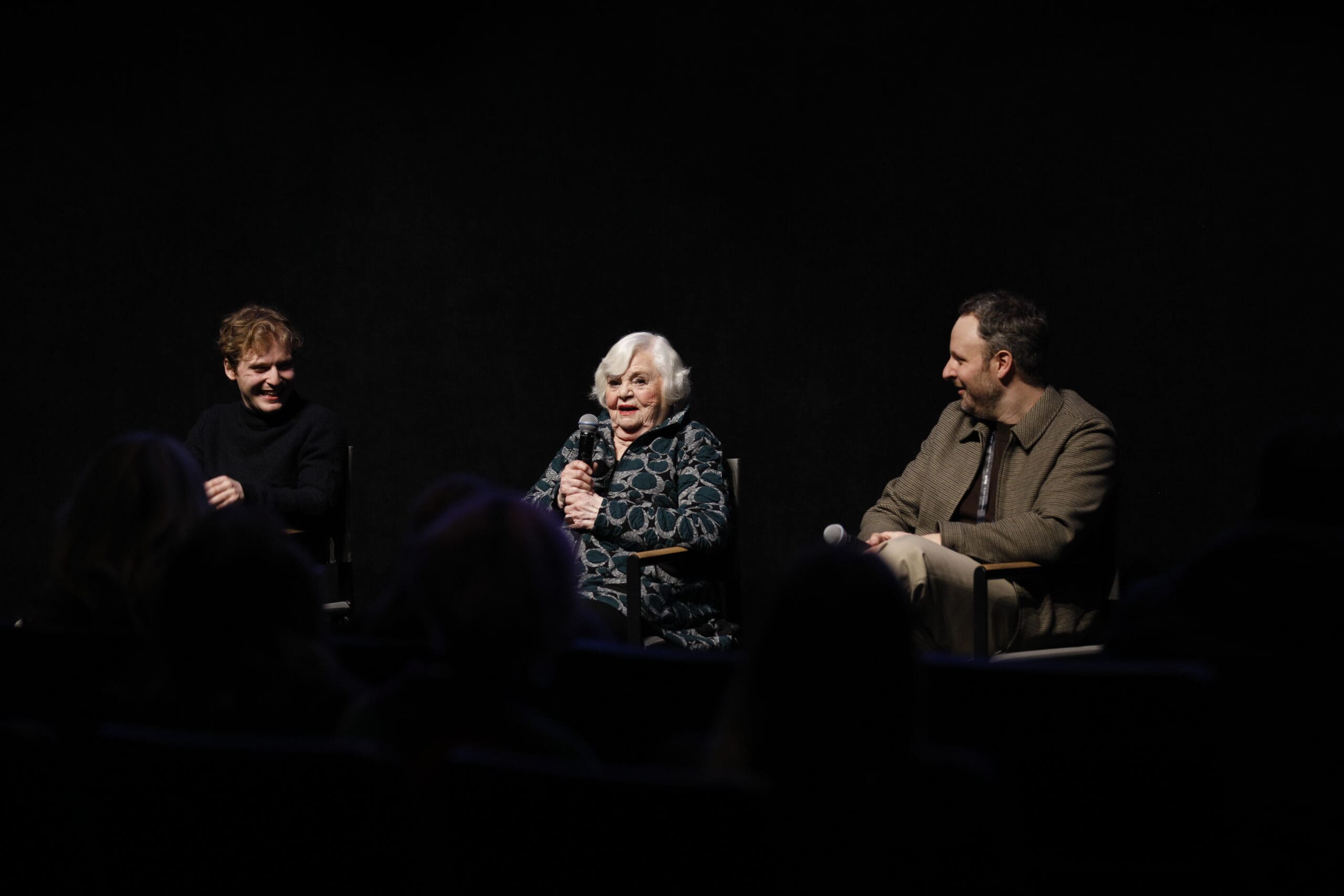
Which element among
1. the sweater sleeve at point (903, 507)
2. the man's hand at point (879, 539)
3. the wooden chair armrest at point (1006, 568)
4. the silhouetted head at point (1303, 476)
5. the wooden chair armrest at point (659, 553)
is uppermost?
the silhouetted head at point (1303, 476)

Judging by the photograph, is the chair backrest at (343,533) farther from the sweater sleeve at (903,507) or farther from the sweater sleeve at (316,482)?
the sweater sleeve at (903,507)

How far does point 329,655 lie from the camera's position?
1.70 meters

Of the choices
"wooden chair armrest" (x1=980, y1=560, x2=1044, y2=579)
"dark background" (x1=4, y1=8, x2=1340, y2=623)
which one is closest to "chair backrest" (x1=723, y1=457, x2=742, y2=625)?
"wooden chair armrest" (x1=980, y1=560, x2=1044, y2=579)

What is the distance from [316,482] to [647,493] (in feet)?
3.73

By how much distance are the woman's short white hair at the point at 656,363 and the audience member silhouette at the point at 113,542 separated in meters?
1.94

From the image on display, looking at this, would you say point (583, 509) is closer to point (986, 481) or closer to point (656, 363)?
point (656, 363)

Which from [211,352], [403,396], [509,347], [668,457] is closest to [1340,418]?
[668,457]

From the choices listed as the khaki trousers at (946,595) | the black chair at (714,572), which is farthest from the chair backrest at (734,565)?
the khaki trousers at (946,595)

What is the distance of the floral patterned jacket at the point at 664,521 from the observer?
384cm

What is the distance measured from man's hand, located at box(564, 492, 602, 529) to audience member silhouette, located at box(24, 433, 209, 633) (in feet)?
5.65

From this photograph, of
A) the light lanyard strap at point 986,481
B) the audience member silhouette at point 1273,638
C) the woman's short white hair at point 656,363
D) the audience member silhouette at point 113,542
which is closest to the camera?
the audience member silhouette at point 1273,638

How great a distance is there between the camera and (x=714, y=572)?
155 inches

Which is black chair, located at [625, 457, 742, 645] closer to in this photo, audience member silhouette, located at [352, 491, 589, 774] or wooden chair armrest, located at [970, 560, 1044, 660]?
wooden chair armrest, located at [970, 560, 1044, 660]

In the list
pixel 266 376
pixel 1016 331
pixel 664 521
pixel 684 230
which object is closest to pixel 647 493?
pixel 664 521
